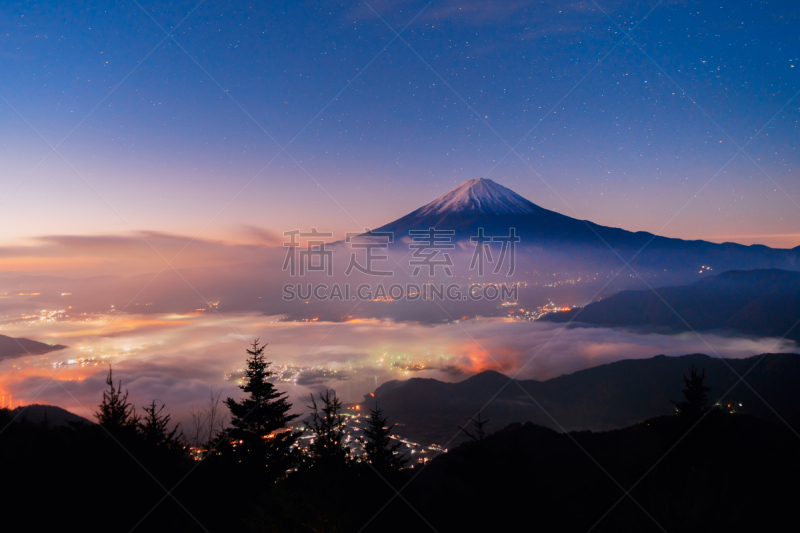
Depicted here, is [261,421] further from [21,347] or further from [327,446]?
[21,347]

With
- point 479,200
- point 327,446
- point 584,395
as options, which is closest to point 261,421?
point 327,446

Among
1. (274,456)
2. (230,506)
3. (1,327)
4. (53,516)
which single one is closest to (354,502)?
(53,516)

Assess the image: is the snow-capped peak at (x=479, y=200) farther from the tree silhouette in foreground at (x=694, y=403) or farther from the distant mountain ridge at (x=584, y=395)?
the tree silhouette in foreground at (x=694, y=403)

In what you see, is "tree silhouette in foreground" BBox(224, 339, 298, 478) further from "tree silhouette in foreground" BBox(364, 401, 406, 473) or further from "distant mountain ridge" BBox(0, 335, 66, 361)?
"distant mountain ridge" BBox(0, 335, 66, 361)

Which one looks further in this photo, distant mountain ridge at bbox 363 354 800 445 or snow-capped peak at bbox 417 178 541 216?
snow-capped peak at bbox 417 178 541 216

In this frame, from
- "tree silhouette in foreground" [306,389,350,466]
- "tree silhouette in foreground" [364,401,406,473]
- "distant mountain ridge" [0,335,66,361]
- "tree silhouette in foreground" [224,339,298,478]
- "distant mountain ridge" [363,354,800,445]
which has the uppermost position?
"tree silhouette in foreground" [306,389,350,466]

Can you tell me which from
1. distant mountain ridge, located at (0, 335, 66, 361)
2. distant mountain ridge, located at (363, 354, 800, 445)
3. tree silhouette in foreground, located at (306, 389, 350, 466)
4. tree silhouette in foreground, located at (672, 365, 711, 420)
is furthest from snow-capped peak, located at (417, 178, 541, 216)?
tree silhouette in foreground, located at (306, 389, 350, 466)
